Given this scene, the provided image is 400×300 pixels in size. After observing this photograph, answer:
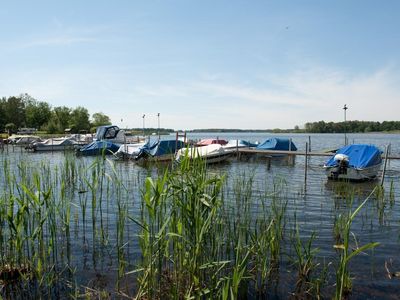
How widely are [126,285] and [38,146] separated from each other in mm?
39902

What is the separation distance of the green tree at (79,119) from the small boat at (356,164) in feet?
247

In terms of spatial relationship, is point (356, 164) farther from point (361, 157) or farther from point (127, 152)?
point (127, 152)

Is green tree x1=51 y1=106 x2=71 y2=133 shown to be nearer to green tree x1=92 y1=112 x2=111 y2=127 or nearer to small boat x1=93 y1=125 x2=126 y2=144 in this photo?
green tree x1=92 y1=112 x2=111 y2=127

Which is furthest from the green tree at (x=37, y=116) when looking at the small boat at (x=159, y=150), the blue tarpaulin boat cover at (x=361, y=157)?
the blue tarpaulin boat cover at (x=361, y=157)

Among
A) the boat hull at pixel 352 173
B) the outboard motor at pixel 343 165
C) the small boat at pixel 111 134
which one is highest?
the small boat at pixel 111 134

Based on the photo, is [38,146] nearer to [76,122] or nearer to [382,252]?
[382,252]

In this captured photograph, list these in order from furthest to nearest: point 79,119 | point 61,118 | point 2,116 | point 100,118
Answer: point 100,118 → point 79,119 → point 61,118 → point 2,116

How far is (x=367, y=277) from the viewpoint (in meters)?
6.42

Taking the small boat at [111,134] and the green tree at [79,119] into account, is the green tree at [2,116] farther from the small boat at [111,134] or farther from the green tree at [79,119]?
the small boat at [111,134]

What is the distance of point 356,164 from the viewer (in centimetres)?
1862

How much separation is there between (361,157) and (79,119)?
83178 mm

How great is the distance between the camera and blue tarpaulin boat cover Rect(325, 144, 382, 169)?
1856cm

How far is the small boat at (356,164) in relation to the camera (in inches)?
722

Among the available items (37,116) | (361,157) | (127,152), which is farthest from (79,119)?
(361,157)
